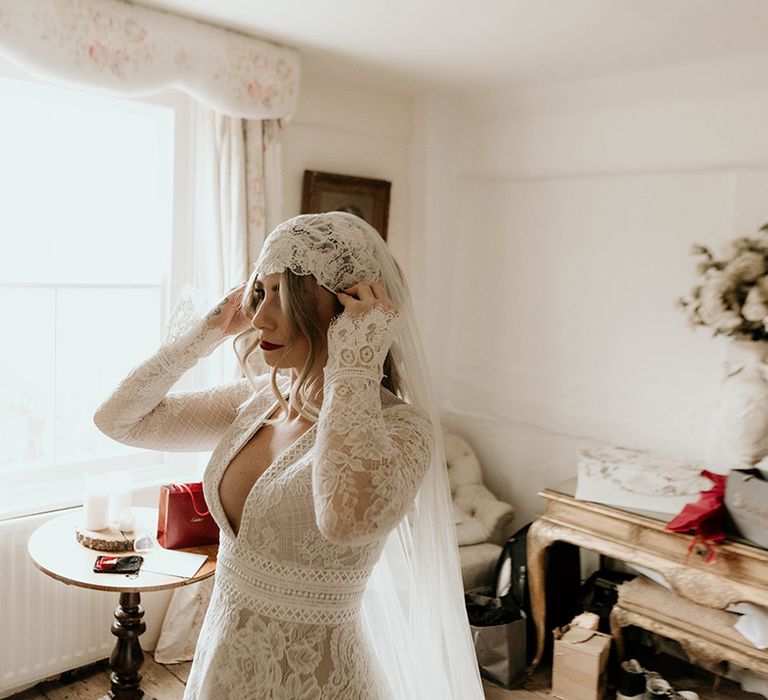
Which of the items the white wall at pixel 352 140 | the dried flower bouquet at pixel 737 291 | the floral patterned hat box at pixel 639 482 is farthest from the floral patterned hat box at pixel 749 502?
the white wall at pixel 352 140

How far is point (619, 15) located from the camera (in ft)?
8.78

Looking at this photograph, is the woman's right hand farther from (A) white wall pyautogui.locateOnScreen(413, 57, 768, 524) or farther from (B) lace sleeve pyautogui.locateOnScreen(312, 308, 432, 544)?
(A) white wall pyautogui.locateOnScreen(413, 57, 768, 524)

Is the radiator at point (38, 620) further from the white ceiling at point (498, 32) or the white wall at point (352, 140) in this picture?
the white ceiling at point (498, 32)

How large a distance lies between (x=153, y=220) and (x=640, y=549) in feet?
7.48

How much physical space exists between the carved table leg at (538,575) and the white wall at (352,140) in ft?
5.44

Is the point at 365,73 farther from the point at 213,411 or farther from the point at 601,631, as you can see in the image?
the point at 601,631

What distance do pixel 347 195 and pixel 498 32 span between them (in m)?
1.19

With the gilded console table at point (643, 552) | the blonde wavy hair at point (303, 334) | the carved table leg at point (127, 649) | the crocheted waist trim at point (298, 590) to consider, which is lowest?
the carved table leg at point (127, 649)

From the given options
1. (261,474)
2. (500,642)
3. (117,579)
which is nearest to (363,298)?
(261,474)

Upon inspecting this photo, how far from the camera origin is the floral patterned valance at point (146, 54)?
2582mm

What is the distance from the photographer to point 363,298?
1.39 meters

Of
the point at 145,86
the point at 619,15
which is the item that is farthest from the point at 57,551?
the point at 619,15

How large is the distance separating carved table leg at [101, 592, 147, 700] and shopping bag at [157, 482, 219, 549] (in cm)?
20

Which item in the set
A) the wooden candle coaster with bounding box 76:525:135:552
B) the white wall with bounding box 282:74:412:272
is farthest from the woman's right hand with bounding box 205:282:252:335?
the white wall with bounding box 282:74:412:272
